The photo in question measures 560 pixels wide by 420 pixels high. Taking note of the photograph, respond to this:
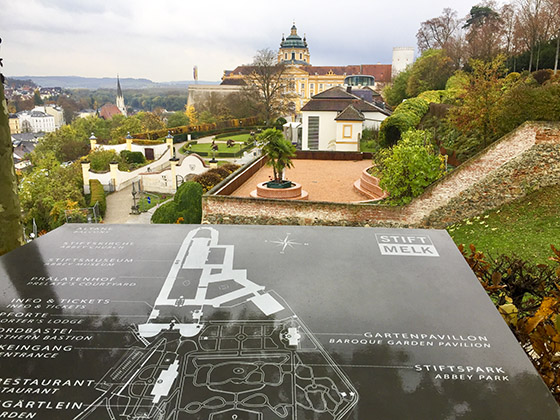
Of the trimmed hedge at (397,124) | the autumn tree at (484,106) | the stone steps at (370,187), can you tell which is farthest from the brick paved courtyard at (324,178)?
the autumn tree at (484,106)

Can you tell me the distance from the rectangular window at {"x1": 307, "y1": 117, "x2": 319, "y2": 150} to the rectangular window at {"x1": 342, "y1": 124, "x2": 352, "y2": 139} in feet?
8.58

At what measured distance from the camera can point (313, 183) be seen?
18609 mm

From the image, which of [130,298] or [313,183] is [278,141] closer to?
[313,183]

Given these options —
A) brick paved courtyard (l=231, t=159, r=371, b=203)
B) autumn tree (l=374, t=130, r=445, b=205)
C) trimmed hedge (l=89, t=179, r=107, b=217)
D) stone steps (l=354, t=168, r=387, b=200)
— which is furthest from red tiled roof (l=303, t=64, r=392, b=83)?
autumn tree (l=374, t=130, r=445, b=205)

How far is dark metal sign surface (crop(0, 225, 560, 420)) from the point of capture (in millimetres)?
1979

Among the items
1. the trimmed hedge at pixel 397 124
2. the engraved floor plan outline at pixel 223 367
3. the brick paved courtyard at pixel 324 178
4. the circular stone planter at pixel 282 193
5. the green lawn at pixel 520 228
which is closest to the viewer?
the engraved floor plan outline at pixel 223 367

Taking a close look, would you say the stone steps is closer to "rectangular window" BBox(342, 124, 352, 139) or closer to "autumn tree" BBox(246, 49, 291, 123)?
"rectangular window" BBox(342, 124, 352, 139)

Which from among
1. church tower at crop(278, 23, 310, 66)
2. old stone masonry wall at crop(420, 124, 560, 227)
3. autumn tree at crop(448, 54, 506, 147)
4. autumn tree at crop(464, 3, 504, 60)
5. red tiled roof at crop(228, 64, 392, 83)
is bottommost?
old stone masonry wall at crop(420, 124, 560, 227)

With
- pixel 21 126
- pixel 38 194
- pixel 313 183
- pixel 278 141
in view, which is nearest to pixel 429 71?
→ pixel 313 183

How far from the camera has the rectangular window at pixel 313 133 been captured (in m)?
28.7

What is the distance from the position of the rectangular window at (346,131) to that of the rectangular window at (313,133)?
262cm

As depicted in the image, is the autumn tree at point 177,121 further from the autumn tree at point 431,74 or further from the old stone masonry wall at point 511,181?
the old stone masonry wall at point 511,181

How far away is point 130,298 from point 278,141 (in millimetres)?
12922

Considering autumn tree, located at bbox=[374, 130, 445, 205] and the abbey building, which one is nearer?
autumn tree, located at bbox=[374, 130, 445, 205]
